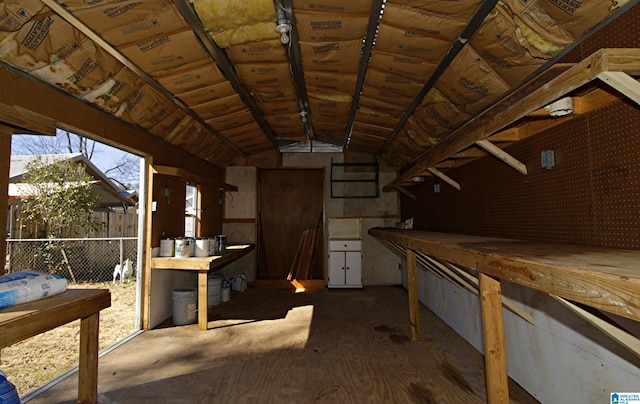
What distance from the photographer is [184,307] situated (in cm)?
412

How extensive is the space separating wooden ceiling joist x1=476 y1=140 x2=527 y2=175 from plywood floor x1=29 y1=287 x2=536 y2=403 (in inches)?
65.1

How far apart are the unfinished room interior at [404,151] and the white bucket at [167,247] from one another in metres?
0.09

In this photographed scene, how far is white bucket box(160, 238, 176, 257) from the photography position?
4.04 metres

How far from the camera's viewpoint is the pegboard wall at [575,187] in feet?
5.32

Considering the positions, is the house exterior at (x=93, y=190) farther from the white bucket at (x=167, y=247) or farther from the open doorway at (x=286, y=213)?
the open doorway at (x=286, y=213)

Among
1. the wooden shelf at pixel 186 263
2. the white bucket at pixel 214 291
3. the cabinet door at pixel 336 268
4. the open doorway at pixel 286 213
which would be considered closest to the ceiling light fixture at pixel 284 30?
the wooden shelf at pixel 186 263

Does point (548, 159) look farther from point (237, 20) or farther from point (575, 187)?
point (237, 20)

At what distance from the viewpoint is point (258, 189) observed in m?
6.69

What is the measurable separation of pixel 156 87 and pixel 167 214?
1.82 meters

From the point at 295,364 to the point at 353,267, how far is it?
316 centimetres

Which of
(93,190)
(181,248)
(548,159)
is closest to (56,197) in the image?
(93,190)

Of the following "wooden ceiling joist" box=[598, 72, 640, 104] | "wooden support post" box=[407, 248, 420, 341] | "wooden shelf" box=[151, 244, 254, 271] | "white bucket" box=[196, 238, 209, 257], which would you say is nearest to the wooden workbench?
"wooden ceiling joist" box=[598, 72, 640, 104]

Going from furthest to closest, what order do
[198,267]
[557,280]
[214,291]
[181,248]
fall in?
[214,291] → [181,248] → [198,267] → [557,280]

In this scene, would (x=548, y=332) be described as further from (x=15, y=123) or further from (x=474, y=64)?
(x=15, y=123)
